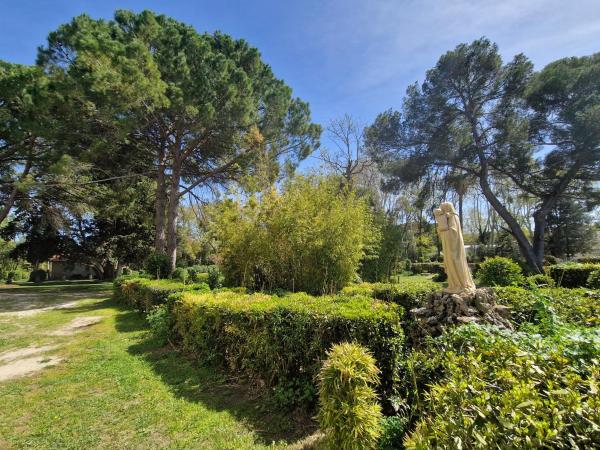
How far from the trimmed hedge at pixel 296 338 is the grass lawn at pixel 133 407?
0.78 feet

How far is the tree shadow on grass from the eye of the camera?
2.58m

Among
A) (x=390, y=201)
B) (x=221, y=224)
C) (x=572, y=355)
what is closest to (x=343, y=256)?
(x=221, y=224)

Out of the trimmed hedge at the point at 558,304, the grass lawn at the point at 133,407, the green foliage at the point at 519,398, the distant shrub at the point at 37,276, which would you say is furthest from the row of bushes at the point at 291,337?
the distant shrub at the point at 37,276

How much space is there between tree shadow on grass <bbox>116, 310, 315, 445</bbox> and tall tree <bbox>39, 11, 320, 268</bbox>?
317 inches

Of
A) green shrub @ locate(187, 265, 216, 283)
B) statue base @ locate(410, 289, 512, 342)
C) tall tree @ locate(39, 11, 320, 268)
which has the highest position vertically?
tall tree @ locate(39, 11, 320, 268)

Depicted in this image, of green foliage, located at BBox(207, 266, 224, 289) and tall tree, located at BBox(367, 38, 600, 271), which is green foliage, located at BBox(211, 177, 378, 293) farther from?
tall tree, located at BBox(367, 38, 600, 271)

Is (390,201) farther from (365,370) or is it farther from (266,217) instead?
(365,370)

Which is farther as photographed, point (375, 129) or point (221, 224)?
point (375, 129)

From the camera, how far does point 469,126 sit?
17.0m

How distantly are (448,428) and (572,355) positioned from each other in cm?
77

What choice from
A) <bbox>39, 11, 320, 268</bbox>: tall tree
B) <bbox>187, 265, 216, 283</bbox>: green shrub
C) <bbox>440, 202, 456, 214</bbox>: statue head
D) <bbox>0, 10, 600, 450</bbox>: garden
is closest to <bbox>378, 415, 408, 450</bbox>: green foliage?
<bbox>0, 10, 600, 450</bbox>: garden

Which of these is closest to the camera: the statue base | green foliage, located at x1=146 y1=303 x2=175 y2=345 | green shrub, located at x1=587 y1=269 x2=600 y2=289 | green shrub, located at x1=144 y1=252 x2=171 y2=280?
the statue base

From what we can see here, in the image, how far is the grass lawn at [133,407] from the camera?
8.18 ft

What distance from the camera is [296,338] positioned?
2963 millimetres
